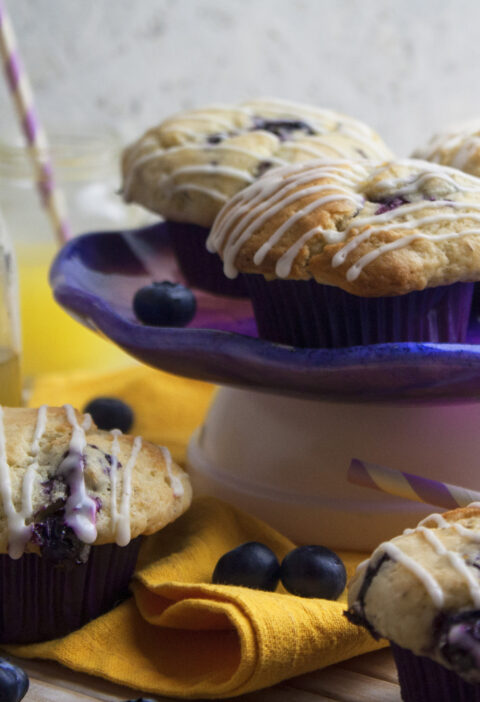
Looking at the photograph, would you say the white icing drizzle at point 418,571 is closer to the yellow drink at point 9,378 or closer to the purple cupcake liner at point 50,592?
the purple cupcake liner at point 50,592

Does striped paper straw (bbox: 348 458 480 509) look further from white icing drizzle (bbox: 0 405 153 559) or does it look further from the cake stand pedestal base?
white icing drizzle (bbox: 0 405 153 559)

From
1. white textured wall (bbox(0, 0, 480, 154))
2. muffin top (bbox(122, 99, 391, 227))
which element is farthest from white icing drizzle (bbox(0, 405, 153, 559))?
white textured wall (bbox(0, 0, 480, 154))

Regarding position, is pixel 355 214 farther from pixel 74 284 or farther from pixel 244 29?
pixel 244 29

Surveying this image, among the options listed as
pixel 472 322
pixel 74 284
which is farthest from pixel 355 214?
pixel 74 284

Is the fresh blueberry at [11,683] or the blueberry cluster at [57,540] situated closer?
the fresh blueberry at [11,683]

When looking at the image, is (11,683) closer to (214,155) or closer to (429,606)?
(429,606)

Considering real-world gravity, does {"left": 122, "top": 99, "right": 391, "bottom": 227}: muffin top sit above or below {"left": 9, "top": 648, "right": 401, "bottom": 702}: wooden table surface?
above

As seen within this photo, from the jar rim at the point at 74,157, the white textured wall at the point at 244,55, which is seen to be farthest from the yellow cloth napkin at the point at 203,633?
the white textured wall at the point at 244,55
